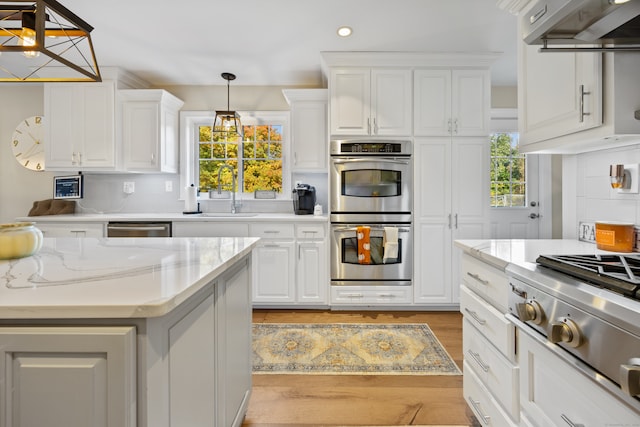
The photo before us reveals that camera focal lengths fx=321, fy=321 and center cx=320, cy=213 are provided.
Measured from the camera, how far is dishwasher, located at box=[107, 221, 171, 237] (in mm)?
3164

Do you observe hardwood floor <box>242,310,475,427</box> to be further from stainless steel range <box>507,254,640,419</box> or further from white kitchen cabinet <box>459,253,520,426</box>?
stainless steel range <box>507,254,640,419</box>

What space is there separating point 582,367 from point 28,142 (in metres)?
5.36

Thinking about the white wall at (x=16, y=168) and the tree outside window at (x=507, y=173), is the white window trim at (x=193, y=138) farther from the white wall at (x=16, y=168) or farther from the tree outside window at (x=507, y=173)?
the tree outside window at (x=507, y=173)

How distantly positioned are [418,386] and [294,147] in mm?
2520

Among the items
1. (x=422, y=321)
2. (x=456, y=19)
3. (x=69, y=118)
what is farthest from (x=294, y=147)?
(x=69, y=118)

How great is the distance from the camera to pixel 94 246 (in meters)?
1.54

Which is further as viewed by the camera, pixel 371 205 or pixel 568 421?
pixel 371 205

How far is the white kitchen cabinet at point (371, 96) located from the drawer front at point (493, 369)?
2133mm

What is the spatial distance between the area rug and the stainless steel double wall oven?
0.52m

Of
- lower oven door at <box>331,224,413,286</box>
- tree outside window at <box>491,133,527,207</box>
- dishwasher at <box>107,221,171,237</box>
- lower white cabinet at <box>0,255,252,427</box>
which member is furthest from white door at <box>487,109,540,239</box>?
lower white cabinet at <box>0,255,252,427</box>

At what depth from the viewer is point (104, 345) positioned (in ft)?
2.33

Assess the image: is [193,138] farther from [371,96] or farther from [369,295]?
[369,295]

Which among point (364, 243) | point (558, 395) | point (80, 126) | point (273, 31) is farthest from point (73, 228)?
point (558, 395)

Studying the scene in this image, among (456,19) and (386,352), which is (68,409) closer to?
(386,352)
